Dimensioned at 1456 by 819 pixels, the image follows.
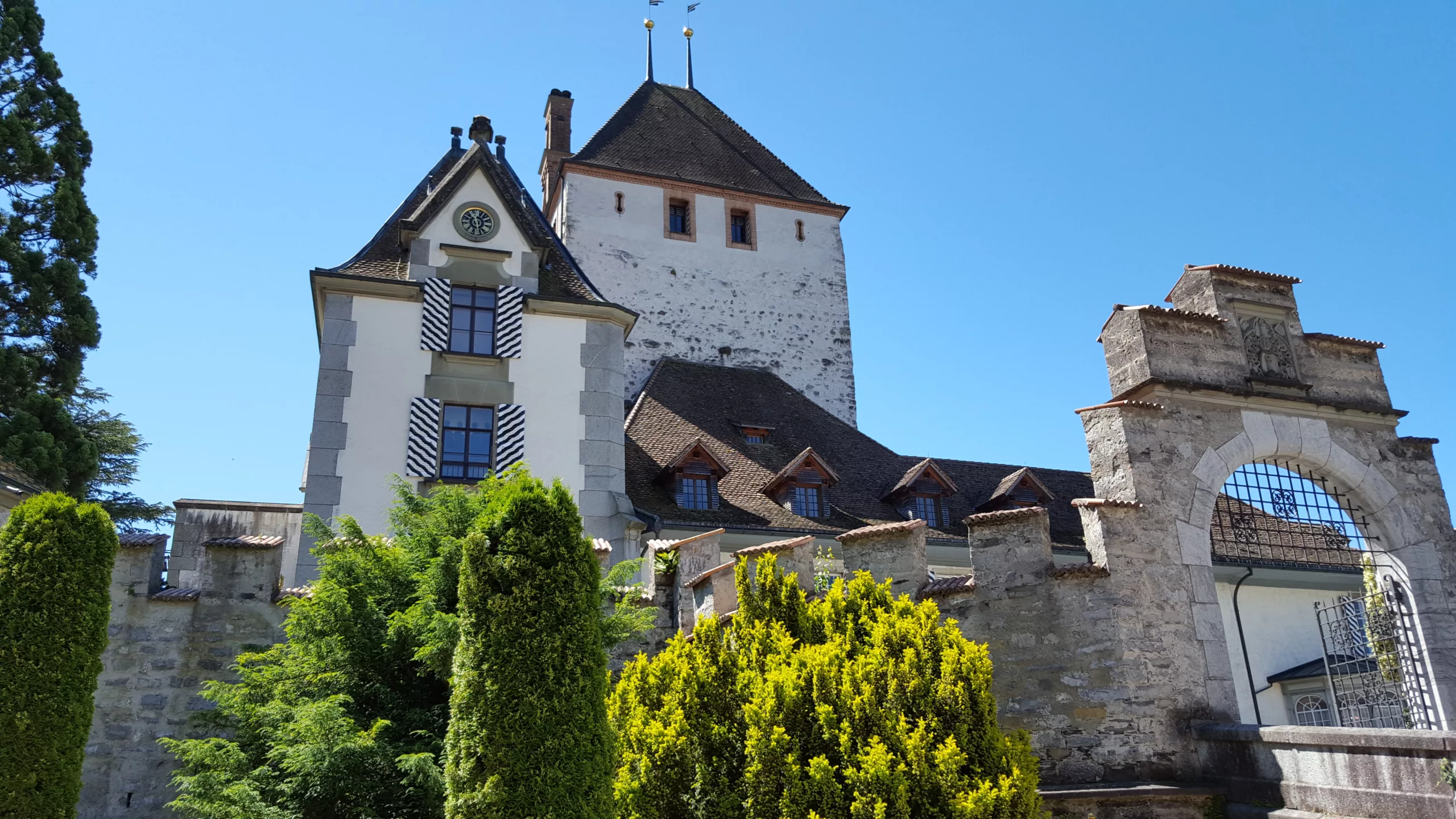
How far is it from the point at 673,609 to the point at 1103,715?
3806 millimetres

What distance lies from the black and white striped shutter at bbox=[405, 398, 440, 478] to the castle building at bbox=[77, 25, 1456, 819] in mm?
42

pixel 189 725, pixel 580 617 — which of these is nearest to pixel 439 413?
pixel 189 725

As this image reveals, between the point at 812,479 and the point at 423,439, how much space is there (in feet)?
20.3

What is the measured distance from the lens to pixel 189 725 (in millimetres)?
9391

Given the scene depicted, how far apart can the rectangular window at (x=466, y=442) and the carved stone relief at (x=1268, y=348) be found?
31.5 ft

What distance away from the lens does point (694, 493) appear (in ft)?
55.9

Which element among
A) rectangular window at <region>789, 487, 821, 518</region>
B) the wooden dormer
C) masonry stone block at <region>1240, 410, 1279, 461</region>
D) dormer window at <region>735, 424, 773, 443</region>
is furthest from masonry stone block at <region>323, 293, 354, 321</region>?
masonry stone block at <region>1240, 410, 1279, 461</region>

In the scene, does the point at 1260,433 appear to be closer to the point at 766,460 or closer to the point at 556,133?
the point at 766,460

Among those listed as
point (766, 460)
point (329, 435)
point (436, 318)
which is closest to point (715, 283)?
point (766, 460)

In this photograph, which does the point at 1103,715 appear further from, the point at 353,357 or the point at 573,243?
the point at 573,243

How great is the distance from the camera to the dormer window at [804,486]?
687 inches

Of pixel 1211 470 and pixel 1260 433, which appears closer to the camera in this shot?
pixel 1211 470

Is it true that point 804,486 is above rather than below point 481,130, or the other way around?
below

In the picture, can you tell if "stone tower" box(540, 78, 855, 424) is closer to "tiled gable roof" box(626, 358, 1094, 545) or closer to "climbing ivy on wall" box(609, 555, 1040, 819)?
"tiled gable roof" box(626, 358, 1094, 545)
